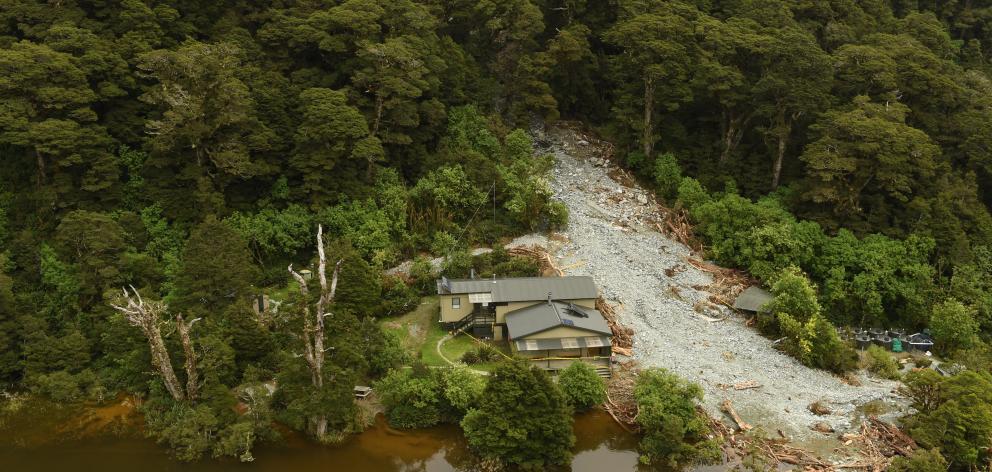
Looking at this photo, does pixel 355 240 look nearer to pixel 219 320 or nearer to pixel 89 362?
pixel 219 320

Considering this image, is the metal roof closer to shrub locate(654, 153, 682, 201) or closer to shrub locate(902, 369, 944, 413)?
shrub locate(902, 369, 944, 413)

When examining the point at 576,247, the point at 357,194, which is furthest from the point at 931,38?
the point at 357,194

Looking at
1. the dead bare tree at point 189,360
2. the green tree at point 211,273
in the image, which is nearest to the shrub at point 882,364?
the green tree at point 211,273

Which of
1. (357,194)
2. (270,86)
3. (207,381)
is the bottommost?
(207,381)

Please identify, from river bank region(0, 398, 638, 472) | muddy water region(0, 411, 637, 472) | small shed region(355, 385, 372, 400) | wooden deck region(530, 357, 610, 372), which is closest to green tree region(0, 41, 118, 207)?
river bank region(0, 398, 638, 472)

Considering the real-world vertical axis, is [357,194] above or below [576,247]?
above

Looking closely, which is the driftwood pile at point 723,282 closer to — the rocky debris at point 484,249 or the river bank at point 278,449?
the rocky debris at point 484,249

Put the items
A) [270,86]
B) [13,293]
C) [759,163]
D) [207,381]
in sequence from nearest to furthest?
[207,381]
[13,293]
[270,86]
[759,163]
